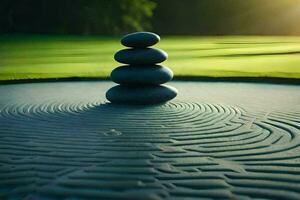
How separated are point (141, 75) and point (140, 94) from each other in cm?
33

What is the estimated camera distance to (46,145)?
17.8 ft

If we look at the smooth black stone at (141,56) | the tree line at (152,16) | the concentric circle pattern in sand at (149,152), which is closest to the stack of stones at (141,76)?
the smooth black stone at (141,56)

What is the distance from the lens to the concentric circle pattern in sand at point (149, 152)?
13.2 ft

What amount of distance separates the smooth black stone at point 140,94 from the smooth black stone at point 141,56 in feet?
1.46

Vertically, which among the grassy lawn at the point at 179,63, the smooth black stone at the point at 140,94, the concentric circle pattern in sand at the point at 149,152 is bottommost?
the concentric circle pattern in sand at the point at 149,152

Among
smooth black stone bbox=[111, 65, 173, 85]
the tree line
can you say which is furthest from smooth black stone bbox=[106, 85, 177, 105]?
the tree line

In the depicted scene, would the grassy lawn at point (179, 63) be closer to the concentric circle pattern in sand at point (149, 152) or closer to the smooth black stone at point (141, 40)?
the smooth black stone at point (141, 40)

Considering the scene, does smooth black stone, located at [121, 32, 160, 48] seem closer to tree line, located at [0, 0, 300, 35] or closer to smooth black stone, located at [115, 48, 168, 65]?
smooth black stone, located at [115, 48, 168, 65]

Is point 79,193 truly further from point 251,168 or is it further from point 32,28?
point 32,28

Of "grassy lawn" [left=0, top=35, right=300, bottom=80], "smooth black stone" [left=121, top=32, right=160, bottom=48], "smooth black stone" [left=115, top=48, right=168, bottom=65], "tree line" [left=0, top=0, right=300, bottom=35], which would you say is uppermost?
"tree line" [left=0, top=0, right=300, bottom=35]

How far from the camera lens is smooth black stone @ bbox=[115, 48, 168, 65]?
26.8 feet

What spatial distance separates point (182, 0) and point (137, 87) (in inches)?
1747

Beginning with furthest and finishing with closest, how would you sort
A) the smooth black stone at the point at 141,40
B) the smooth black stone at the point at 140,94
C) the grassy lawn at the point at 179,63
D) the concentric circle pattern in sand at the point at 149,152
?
1. the grassy lawn at the point at 179,63
2. the smooth black stone at the point at 141,40
3. the smooth black stone at the point at 140,94
4. the concentric circle pattern in sand at the point at 149,152

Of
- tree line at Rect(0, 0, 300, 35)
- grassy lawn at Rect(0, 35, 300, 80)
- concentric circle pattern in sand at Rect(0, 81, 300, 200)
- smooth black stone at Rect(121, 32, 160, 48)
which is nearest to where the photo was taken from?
concentric circle pattern in sand at Rect(0, 81, 300, 200)
